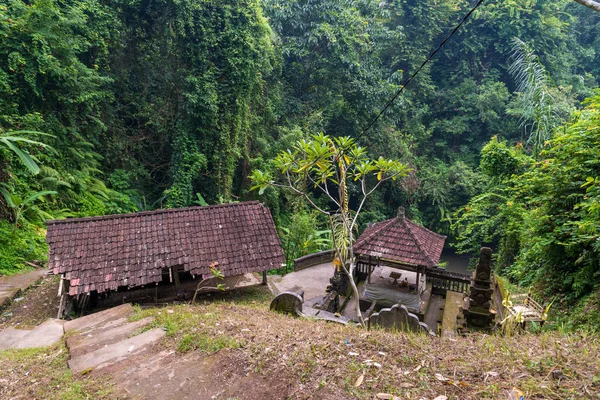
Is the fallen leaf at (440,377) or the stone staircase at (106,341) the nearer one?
the fallen leaf at (440,377)

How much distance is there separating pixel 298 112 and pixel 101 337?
50.3 feet

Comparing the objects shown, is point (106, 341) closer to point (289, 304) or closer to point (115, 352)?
point (115, 352)

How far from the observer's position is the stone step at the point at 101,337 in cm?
446

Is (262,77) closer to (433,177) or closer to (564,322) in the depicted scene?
(433,177)

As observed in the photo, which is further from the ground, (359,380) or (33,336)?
(359,380)

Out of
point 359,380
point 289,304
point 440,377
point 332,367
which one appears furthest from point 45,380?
point 440,377

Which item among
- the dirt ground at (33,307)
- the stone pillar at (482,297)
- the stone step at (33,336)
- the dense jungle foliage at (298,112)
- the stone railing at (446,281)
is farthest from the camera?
the stone railing at (446,281)

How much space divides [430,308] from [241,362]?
701 centimetres

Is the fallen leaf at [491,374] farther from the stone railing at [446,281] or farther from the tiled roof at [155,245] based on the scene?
the stone railing at [446,281]

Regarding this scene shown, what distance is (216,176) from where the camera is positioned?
14539 millimetres

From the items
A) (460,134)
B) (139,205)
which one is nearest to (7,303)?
(139,205)

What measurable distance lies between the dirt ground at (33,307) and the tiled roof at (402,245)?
7804 mm

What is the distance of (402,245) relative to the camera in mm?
8086

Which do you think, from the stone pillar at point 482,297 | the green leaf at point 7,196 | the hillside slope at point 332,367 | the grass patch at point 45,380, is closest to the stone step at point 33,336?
the grass patch at point 45,380
